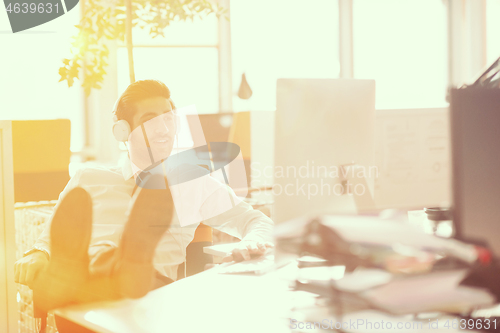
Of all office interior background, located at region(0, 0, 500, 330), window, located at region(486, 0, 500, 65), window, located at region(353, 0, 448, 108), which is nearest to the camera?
office interior background, located at region(0, 0, 500, 330)

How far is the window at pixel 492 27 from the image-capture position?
614 cm

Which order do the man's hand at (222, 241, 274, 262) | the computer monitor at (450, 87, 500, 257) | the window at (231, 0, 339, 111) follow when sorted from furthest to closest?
the window at (231, 0, 339, 111)
the man's hand at (222, 241, 274, 262)
the computer monitor at (450, 87, 500, 257)

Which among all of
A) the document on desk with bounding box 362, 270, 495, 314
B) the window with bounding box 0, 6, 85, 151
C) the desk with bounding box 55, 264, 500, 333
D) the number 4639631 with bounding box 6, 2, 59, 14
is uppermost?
the number 4639631 with bounding box 6, 2, 59, 14

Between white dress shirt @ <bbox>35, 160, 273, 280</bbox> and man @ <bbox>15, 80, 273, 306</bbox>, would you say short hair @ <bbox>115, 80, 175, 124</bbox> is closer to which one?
man @ <bbox>15, 80, 273, 306</bbox>

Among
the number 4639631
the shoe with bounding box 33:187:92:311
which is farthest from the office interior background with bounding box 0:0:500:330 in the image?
the shoe with bounding box 33:187:92:311

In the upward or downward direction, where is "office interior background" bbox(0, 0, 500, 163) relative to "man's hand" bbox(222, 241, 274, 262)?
upward

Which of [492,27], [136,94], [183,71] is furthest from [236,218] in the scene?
[492,27]

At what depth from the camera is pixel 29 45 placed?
4.33 metres

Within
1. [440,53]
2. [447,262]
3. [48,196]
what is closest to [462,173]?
[447,262]

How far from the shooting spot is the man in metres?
1.26

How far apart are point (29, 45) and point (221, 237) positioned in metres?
3.25

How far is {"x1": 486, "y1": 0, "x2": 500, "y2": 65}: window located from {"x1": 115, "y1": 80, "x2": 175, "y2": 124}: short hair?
5706 millimetres

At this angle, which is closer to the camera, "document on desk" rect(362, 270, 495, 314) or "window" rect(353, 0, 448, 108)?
"document on desk" rect(362, 270, 495, 314)

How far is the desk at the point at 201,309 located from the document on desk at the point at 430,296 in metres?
0.16
